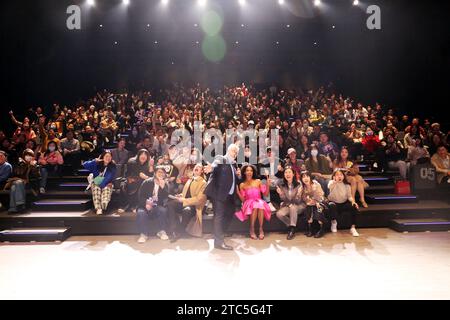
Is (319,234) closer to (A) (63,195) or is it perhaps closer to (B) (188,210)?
(B) (188,210)

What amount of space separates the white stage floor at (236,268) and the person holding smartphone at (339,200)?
0.36m

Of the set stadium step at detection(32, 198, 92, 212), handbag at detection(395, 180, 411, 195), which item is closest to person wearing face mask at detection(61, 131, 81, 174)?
stadium step at detection(32, 198, 92, 212)

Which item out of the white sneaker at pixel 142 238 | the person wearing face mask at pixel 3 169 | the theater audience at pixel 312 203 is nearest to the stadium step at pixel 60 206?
the person wearing face mask at pixel 3 169

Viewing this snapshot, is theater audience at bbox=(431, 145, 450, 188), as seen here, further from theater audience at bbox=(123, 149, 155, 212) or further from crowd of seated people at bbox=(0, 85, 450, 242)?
theater audience at bbox=(123, 149, 155, 212)

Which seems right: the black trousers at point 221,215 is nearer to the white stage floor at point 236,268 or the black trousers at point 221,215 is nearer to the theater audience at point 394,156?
the white stage floor at point 236,268

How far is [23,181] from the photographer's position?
6598mm

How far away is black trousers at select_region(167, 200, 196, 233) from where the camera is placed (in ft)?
19.1

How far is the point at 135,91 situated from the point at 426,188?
14.9 meters

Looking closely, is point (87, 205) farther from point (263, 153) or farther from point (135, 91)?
point (135, 91)

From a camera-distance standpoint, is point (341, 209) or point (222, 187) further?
point (341, 209)

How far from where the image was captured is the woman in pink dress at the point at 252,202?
584 cm

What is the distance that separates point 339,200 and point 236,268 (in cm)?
258

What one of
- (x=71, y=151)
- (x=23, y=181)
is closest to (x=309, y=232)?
(x=23, y=181)

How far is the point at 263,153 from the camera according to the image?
7.97m
